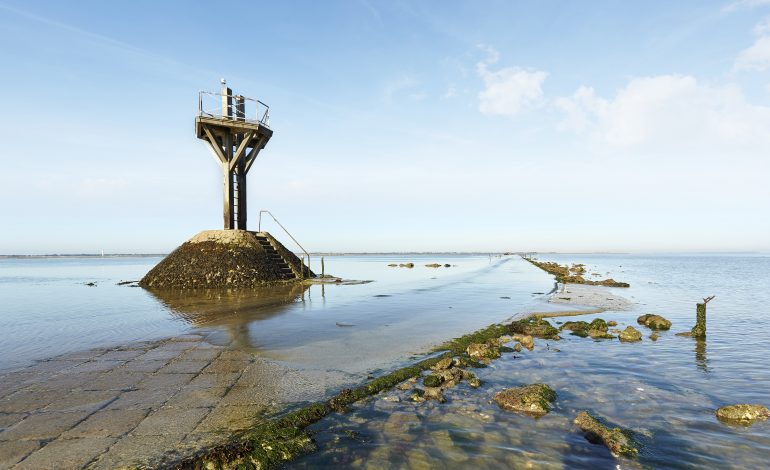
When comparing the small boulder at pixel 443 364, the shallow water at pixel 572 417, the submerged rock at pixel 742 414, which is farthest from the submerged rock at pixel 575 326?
the submerged rock at pixel 742 414

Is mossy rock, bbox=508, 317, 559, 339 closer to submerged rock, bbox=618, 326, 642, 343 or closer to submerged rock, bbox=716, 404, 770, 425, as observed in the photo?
submerged rock, bbox=618, 326, 642, 343

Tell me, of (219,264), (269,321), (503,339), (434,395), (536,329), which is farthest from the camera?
(219,264)

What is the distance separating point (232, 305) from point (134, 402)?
1240 centimetres

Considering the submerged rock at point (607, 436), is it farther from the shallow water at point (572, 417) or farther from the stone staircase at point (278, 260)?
the stone staircase at point (278, 260)

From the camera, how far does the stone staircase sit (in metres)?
29.1

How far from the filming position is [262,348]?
35.0 feet

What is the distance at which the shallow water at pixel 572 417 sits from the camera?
210 inches

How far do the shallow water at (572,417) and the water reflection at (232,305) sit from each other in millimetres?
6165

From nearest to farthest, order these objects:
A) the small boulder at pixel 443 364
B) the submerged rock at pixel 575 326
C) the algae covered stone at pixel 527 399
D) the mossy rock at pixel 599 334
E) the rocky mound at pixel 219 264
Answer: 1. the algae covered stone at pixel 527 399
2. the small boulder at pixel 443 364
3. the mossy rock at pixel 599 334
4. the submerged rock at pixel 575 326
5. the rocky mound at pixel 219 264

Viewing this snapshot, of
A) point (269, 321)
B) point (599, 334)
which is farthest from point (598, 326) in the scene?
point (269, 321)

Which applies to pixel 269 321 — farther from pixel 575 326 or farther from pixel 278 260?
pixel 278 260

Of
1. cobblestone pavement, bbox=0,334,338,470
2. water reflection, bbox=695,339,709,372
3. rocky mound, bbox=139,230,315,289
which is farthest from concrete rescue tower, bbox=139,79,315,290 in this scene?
water reflection, bbox=695,339,709,372

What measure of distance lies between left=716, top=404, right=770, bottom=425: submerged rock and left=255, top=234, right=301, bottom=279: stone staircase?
85.2 ft

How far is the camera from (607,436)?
19.1 feet
